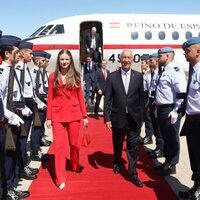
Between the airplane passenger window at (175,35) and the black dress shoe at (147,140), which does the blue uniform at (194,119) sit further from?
the airplane passenger window at (175,35)

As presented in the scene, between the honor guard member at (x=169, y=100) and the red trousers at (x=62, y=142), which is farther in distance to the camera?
the honor guard member at (x=169, y=100)

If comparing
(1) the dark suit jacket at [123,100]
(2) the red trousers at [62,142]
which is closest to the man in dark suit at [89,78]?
(1) the dark suit jacket at [123,100]

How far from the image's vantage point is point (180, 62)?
16547 mm

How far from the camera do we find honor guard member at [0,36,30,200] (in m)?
4.23

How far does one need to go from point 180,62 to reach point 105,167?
11407mm

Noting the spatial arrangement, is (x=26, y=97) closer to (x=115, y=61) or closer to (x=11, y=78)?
(x=11, y=78)

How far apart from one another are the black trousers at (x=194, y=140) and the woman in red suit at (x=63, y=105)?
1792mm

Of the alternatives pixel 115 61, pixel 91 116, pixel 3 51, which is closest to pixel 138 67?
pixel 115 61

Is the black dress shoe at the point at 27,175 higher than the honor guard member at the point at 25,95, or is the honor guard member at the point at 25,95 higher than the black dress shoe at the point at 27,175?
the honor guard member at the point at 25,95

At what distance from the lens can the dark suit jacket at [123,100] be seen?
551 centimetres

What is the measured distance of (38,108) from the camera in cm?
643

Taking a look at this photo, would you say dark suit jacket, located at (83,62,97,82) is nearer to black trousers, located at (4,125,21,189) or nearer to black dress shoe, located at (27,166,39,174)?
black dress shoe, located at (27,166,39,174)

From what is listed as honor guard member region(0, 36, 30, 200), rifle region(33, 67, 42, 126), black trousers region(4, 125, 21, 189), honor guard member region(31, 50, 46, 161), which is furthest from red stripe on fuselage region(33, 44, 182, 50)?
black trousers region(4, 125, 21, 189)

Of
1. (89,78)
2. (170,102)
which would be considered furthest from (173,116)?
(89,78)
